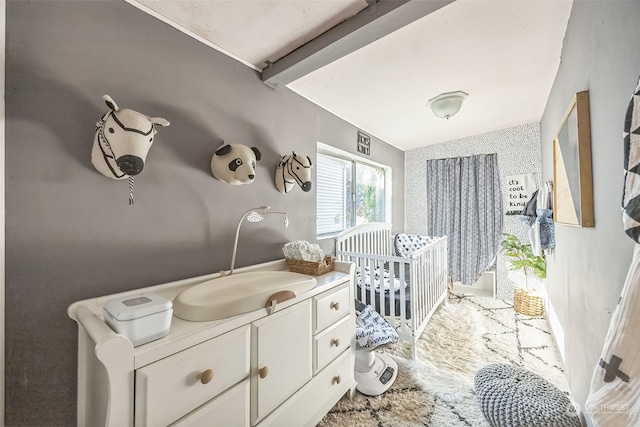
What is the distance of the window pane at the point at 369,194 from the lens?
300 centimetres

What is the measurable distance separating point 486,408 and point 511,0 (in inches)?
78.1

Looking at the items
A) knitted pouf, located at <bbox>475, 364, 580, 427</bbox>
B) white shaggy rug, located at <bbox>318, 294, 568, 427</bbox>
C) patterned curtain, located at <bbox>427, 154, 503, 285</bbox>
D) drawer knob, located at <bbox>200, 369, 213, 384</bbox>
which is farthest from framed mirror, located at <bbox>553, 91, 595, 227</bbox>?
patterned curtain, located at <bbox>427, 154, 503, 285</bbox>

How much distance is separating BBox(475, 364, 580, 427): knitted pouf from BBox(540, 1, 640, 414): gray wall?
0.62ft

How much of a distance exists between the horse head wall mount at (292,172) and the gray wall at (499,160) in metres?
2.55

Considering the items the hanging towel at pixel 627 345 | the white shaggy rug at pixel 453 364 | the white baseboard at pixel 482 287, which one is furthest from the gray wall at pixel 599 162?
the white baseboard at pixel 482 287

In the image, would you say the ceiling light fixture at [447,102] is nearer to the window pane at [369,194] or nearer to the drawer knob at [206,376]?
the window pane at [369,194]

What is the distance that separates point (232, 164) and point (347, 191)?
166cm

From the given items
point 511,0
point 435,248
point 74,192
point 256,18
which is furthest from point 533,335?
point 74,192

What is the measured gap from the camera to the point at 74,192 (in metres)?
0.97

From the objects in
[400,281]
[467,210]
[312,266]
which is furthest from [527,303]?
[312,266]

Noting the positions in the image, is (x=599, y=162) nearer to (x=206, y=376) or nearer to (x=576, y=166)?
(x=576, y=166)

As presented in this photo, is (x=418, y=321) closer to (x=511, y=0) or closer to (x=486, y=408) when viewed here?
(x=486, y=408)

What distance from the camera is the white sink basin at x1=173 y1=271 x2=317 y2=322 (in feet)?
3.00

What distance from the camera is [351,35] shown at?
1253 mm
